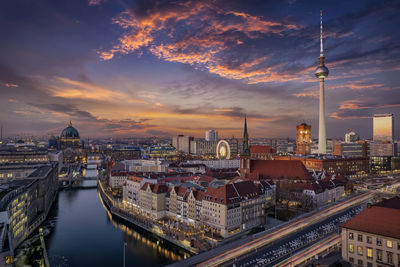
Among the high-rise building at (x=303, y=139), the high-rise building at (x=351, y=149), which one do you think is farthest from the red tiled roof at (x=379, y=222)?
the high-rise building at (x=351, y=149)

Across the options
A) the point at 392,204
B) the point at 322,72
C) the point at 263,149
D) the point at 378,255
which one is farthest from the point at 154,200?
the point at 322,72

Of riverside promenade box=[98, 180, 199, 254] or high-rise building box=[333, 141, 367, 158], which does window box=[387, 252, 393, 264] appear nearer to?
riverside promenade box=[98, 180, 199, 254]

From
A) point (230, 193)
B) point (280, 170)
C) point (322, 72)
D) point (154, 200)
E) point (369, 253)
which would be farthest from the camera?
point (322, 72)

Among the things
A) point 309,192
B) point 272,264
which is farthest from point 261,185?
point 272,264

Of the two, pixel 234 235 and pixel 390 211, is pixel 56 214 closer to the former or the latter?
pixel 234 235

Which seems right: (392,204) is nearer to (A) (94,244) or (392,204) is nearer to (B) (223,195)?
(B) (223,195)

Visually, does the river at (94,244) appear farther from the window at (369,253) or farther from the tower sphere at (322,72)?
the tower sphere at (322,72)
